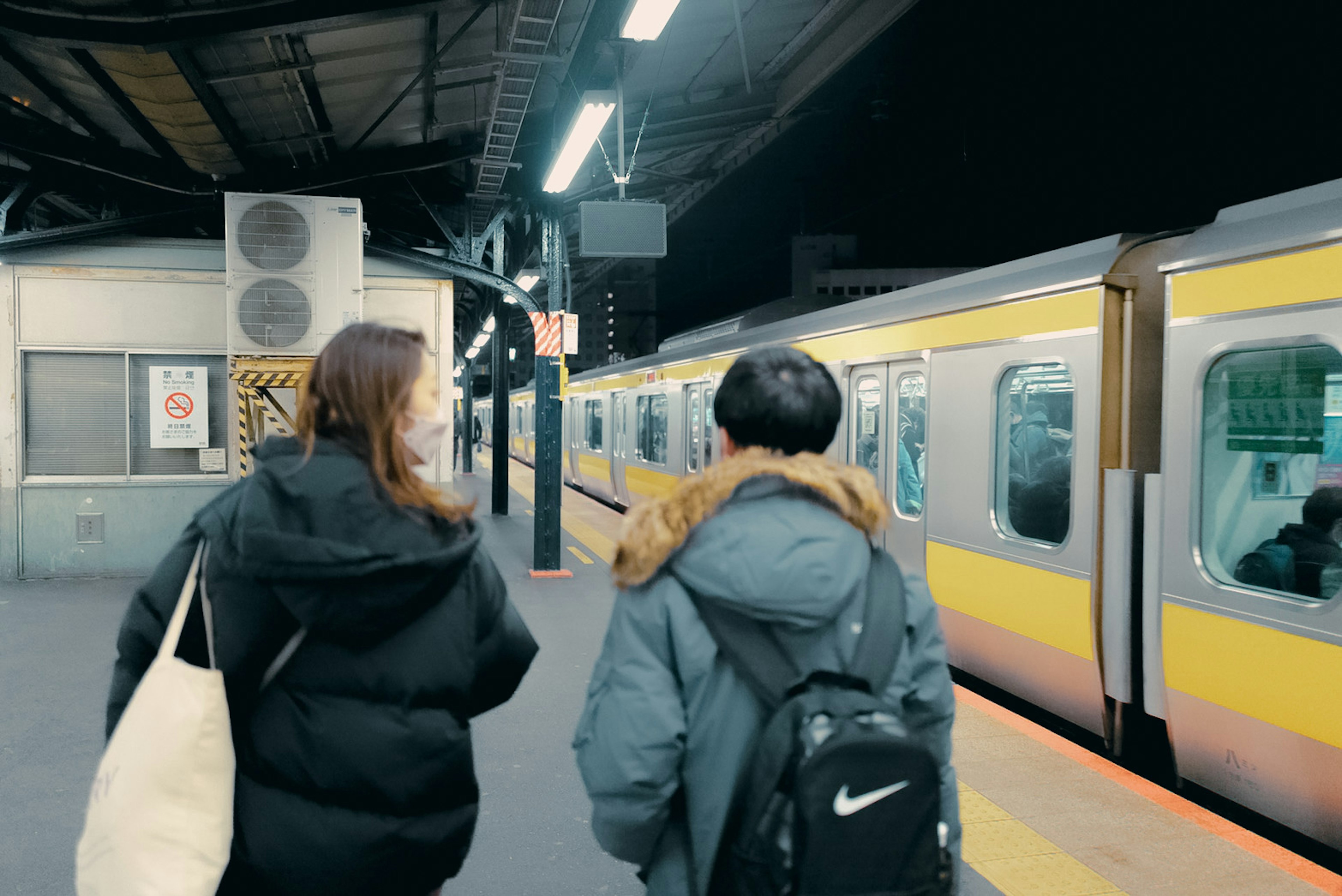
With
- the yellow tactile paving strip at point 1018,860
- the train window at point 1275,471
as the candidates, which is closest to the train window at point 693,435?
the train window at point 1275,471

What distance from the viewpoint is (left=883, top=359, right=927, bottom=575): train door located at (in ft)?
19.0

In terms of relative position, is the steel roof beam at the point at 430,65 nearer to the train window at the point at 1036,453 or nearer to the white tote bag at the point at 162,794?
the train window at the point at 1036,453

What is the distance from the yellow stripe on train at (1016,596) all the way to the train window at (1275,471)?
30.7 inches

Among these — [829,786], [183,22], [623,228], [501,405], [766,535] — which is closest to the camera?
[829,786]

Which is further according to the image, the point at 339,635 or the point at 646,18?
the point at 646,18

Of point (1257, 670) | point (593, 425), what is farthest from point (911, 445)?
point (593, 425)

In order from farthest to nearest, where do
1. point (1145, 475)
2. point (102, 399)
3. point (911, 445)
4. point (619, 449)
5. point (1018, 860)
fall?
point (619, 449) → point (102, 399) → point (911, 445) → point (1145, 475) → point (1018, 860)

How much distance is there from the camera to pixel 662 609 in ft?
4.78

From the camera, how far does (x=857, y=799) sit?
1306mm

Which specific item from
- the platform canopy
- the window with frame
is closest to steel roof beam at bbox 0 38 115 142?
the platform canopy

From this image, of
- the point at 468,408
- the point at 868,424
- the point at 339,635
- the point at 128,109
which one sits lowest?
the point at 339,635

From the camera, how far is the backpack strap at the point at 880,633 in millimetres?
1442

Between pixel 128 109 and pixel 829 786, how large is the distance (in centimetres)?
726

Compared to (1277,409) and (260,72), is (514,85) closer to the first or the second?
(260,72)
